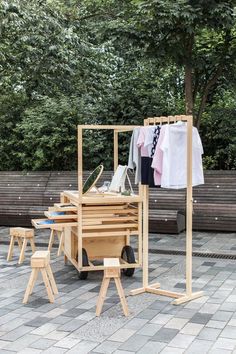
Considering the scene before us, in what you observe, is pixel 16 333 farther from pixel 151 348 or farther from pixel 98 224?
pixel 98 224

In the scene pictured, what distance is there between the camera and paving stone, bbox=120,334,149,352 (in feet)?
13.7

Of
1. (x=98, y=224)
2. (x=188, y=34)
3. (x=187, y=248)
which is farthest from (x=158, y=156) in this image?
(x=188, y=34)

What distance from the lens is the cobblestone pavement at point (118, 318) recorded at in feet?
13.9

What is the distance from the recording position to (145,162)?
19.1ft

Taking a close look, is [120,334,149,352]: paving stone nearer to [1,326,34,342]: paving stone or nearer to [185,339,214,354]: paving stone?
[185,339,214,354]: paving stone

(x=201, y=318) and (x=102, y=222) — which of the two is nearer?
(x=201, y=318)

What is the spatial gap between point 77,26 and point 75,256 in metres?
7.64

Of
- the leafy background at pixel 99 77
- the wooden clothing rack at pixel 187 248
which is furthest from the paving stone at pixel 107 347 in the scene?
the leafy background at pixel 99 77

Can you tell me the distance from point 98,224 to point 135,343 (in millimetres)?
2470

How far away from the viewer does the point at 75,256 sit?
681 centimetres

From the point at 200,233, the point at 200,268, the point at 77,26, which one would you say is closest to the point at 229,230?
the point at 200,233

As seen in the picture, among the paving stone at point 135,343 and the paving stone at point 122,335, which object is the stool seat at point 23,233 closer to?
the paving stone at point 122,335

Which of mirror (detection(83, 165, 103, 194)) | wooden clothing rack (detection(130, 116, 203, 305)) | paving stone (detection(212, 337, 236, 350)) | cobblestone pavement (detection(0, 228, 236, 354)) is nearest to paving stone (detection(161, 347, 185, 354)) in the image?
cobblestone pavement (detection(0, 228, 236, 354))

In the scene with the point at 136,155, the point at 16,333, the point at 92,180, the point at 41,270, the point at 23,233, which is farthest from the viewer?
the point at 23,233
